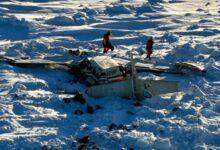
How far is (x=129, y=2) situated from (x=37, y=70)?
16.0m

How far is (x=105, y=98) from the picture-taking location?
15875mm

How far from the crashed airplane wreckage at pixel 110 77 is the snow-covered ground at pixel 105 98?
0.24 metres

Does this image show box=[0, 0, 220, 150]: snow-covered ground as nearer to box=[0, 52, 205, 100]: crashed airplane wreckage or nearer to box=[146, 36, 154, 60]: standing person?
box=[0, 52, 205, 100]: crashed airplane wreckage

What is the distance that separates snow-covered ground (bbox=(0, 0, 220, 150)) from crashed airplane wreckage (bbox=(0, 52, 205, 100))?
237 mm

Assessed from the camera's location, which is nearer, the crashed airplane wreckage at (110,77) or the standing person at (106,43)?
the crashed airplane wreckage at (110,77)

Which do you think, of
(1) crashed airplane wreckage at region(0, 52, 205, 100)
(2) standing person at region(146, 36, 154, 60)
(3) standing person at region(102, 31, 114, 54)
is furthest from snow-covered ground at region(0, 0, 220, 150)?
(3) standing person at region(102, 31, 114, 54)

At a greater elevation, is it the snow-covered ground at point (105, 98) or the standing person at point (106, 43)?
the standing person at point (106, 43)

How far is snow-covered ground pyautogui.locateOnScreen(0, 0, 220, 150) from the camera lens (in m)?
13.3

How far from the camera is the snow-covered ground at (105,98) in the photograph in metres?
13.3

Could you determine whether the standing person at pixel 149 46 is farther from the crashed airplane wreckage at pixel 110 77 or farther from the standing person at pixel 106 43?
the crashed airplane wreckage at pixel 110 77

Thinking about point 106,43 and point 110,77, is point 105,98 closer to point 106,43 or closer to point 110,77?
point 110,77

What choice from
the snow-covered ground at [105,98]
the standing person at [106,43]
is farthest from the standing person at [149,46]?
the standing person at [106,43]

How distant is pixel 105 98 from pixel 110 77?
2.94 ft

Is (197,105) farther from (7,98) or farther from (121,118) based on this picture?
(7,98)
